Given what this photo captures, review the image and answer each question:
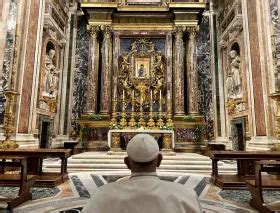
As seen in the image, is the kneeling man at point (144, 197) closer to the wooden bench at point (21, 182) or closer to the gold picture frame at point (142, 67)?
the wooden bench at point (21, 182)

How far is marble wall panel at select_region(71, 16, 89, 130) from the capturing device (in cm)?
1217

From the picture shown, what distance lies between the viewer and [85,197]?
13.0 ft

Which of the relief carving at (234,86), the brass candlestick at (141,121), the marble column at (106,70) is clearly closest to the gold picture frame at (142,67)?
the marble column at (106,70)

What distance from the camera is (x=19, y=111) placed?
7.53 meters

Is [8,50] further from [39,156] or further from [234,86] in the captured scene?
[234,86]

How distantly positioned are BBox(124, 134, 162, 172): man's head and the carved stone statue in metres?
9.55

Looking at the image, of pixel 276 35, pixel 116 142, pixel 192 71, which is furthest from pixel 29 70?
pixel 276 35

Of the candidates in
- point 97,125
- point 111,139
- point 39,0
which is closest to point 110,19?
point 39,0

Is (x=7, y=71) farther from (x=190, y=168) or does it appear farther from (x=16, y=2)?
(x=190, y=168)

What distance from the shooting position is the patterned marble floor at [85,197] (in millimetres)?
3348

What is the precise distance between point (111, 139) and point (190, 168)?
10.8ft

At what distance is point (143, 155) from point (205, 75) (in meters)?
11.7

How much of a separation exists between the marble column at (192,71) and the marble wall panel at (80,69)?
4.96 metres

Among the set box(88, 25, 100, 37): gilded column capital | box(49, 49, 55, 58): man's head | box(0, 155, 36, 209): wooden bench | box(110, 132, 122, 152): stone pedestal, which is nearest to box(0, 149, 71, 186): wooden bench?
box(0, 155, 36, 209): wooden bench
